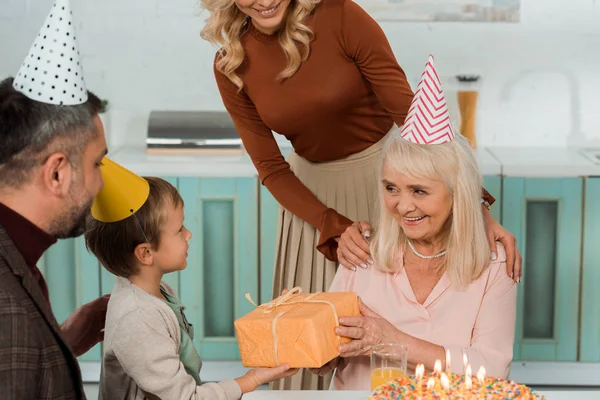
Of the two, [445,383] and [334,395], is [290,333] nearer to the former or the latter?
[334,395]

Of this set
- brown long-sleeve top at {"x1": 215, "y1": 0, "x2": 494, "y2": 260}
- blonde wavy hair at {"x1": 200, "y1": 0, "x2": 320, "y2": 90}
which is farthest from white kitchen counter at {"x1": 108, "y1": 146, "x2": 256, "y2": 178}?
Answer: blonde wavy hair at {"x1": 200, "y1": 0, "x2": 320, "y2": 90}

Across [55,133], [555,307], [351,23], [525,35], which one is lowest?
[555,307]

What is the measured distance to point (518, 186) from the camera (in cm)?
339

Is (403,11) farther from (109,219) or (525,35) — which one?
(109,219)

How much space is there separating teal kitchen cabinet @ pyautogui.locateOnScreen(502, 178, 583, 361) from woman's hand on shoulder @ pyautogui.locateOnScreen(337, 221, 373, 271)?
1.36 metres

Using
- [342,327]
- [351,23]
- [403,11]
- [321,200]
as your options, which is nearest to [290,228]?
[321,200]

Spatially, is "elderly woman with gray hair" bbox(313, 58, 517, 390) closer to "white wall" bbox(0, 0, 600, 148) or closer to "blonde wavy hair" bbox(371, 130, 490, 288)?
"blonde wavy hair" bbox(371, 130, 490, 288)

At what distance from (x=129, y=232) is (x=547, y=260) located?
205 centimetres

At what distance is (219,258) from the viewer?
3.54m

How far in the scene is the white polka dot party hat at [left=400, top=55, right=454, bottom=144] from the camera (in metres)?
1.99

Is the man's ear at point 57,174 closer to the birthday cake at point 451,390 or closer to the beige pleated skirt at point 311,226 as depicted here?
the birthday cake at point 451,390

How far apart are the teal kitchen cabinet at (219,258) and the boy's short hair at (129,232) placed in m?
1.55

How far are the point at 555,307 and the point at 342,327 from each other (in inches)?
74.8

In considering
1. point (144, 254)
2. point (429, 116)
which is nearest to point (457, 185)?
point (429, 116)
